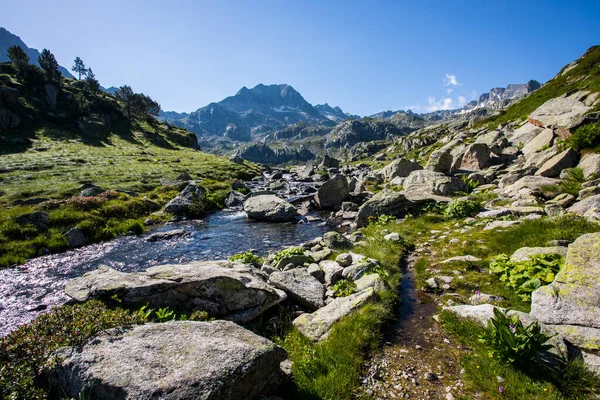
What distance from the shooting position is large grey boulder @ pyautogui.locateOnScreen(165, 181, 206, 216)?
30.8 m

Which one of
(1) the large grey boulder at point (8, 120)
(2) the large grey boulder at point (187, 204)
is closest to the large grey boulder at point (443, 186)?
(2) the large grey boulder at point (187, 204)

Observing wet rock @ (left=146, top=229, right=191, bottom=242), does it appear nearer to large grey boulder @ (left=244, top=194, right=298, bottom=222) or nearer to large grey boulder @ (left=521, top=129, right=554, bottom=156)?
large grey boulder @ (left=244, top=194, right=298, bottom=222)

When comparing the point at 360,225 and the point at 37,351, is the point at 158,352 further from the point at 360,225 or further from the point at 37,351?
the point at 360,225

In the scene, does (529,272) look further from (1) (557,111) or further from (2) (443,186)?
(1) (557,111)

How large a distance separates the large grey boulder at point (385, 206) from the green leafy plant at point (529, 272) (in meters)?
11.9

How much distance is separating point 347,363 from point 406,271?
21.5 feet

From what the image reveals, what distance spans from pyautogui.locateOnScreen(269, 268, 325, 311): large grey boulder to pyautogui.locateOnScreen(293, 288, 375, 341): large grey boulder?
2.67 feet

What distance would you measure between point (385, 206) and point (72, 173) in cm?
4974

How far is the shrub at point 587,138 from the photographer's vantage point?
18.5 meters

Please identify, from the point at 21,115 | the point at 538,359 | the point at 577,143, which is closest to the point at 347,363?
the point at 538,359

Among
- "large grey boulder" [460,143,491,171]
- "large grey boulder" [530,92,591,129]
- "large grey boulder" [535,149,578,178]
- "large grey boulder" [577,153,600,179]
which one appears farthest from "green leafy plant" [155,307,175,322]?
"large grey boulder" [530,92,591,129]

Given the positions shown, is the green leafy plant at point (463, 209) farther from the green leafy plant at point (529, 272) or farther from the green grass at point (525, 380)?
the green grass at point (525, 380)

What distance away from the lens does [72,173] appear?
4338 centimetres

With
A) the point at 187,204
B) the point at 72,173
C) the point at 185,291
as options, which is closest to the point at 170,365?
the point at 185,291
